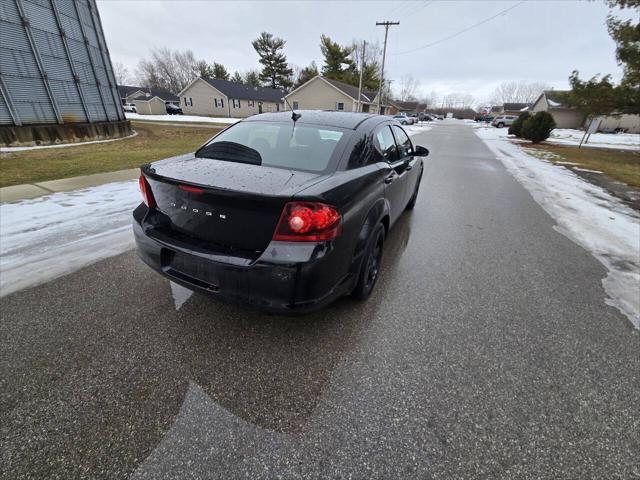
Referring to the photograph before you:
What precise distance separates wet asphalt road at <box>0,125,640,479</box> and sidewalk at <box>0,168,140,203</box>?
11.8 ft

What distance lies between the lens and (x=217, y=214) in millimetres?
1951

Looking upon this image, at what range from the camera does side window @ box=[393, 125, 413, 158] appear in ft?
12.5

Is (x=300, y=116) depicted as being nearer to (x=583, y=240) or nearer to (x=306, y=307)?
(x=306, y=307)

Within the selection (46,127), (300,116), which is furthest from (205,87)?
(300,116)

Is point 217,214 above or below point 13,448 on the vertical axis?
above

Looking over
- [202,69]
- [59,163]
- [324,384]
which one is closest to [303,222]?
[324,384]

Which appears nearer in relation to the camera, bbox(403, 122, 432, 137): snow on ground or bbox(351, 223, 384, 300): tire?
bbox(351, 223, 384, 300): tire

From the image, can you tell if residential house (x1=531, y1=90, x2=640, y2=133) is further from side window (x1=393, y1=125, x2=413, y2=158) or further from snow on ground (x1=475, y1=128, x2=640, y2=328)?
side window (x1=393, y1=125, x2=413, y2=158)

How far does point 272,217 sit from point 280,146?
3.42 feet

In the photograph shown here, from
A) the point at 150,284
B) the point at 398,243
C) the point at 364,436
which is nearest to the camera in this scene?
the point at 364,436

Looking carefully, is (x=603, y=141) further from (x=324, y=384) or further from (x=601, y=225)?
(x=324, y=384)

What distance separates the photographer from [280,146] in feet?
8.57

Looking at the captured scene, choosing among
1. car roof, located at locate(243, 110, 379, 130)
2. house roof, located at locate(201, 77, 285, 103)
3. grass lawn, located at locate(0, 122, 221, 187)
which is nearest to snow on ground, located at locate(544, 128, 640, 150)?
car roof, located at locate(243, 110, 379, 130)

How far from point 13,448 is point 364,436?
1832 mm
